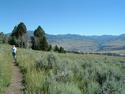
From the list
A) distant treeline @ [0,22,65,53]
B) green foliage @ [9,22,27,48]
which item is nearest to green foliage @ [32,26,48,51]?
distant treeline @ [0,22,65,53]

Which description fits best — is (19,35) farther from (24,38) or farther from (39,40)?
(39,40)

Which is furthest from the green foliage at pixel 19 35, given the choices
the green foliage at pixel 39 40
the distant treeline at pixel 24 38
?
the green foliage at pixel 39 40

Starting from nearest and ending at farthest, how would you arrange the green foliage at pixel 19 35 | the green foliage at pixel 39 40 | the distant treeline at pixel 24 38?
the green foliage at pixel 19 35 → the distant treeline at pixel 24 38 → the green foliage at pixel 39 40

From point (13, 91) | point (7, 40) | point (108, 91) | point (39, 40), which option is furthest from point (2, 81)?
point (7, 40)

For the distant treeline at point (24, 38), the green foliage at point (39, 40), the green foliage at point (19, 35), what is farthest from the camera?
the green foliage at point (39, 40)

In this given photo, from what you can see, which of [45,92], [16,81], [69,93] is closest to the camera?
A: [69,93]

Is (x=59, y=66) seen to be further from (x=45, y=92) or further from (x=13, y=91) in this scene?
(x=45, y=92)

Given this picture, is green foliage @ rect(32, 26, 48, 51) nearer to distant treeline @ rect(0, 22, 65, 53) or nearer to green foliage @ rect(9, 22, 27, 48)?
distant treeline @ rect(0, 22, 65, 53)

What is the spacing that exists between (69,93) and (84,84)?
243cm

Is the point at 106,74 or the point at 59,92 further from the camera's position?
the point at 106,74

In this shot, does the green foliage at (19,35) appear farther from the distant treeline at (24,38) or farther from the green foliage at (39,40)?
the green foliage at (39,40)

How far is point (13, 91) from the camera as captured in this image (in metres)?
12.6

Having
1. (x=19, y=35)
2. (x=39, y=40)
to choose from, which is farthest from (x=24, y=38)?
(x=39, y=40)

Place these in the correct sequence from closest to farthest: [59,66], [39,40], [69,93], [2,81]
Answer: [69,93]
[2,81]
[59,66]
[39,40]
